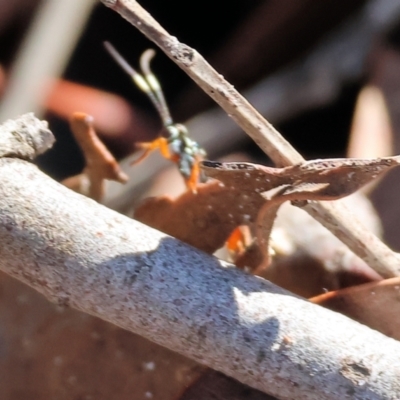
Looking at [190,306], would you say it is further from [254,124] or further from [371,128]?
[371,128]

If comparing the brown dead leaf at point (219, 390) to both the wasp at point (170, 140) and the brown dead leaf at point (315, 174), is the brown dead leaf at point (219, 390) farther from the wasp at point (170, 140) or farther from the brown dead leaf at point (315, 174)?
the wasp at point (170, 140)

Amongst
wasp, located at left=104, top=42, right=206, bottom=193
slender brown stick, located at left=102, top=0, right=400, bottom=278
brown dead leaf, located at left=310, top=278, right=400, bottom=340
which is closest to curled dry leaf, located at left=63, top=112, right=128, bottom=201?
wasp, located at left=104, top=42, right=206, bottom=193

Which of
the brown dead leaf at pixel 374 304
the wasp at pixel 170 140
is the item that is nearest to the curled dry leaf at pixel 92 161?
the wasp at pixel 170 140

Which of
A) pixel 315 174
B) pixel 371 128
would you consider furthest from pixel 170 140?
pixel 315 174

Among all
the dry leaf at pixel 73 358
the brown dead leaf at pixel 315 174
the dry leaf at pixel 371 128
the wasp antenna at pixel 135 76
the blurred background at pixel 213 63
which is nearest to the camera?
the brown dead leaf at pixel 315 174

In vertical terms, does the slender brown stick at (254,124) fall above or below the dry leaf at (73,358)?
above
